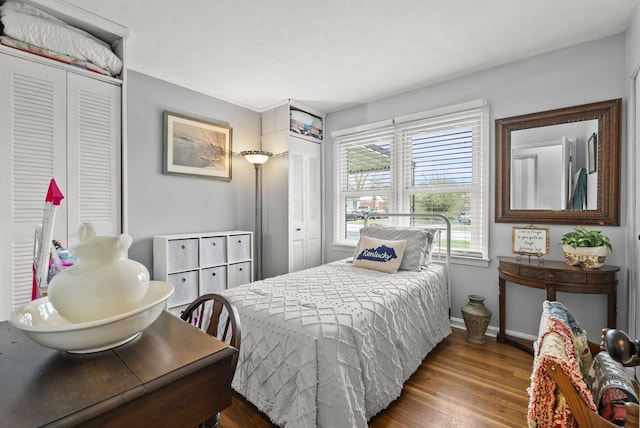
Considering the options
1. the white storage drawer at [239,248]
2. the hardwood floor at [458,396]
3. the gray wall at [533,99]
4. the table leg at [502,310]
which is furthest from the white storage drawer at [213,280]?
the table leg at [502,310]

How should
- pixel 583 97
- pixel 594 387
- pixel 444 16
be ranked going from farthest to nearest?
pixel 583 97 < pixel 444 16 < pixel 594 387

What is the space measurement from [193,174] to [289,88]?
1466 millimetres

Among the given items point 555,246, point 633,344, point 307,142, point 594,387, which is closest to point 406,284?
point 594,387

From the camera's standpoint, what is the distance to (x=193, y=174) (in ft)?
10.8

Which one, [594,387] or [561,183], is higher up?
[561,183]

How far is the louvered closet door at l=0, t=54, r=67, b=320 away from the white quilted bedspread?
57.2 inches

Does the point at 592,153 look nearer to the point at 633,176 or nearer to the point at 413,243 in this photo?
the point at 633,176

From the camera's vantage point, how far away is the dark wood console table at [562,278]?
6.77 ft

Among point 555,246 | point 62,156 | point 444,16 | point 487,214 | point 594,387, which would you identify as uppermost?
point 444,16

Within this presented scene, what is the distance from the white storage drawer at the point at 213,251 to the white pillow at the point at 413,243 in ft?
5.43

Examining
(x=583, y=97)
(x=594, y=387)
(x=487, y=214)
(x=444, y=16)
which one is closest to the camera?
(x=594, y=387)

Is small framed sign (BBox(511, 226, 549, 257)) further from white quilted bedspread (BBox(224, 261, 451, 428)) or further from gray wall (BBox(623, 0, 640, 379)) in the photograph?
white quilted bedspread (BBox(224, 261, 451, 428))

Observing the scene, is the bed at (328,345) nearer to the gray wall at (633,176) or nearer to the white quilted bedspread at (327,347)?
the white quilted bedspread at (327,347)

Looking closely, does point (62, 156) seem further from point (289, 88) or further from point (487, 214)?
point (487, 214)
